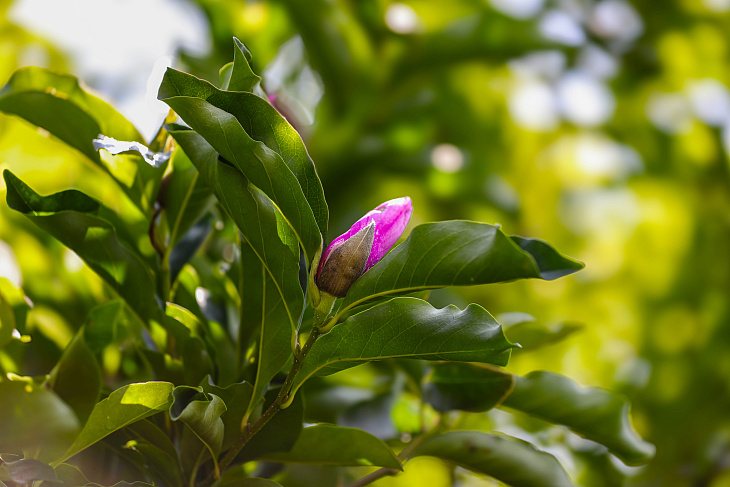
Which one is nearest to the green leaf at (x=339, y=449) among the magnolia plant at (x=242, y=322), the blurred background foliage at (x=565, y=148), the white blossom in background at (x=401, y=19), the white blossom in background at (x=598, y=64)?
the magnolia plant at (x=242, y=322)

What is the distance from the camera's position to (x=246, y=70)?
0.38 meters

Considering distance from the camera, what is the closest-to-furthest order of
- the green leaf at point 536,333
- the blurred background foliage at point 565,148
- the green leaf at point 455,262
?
the green leaf at point 455,262, the green leaf at point 536,333, the blurred background foliage at point 565,148

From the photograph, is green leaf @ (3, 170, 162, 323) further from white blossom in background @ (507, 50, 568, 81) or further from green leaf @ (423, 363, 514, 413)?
white blossom in background @ (507, 50, 568, 81)

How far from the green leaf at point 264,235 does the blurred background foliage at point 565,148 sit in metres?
0.93

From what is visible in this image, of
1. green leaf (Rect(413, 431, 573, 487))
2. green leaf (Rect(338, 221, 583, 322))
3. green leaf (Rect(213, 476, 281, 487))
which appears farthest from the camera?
green leaf (Rect(413, 431, 573, 487))

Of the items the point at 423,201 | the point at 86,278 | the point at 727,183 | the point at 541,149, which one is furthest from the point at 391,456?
the point at 727,183

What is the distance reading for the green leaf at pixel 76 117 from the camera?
502mm

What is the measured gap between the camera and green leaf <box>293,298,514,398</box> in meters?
0.37

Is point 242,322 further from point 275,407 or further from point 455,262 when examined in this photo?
point 455,262

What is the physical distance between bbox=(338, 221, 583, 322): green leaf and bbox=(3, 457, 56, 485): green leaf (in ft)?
0.80

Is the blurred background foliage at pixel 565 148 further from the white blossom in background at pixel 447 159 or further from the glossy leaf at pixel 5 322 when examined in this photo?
the glossy leaf at pixel 5 322

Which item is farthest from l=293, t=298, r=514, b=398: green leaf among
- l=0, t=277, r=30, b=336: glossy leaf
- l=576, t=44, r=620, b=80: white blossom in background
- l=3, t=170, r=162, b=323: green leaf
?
l=576, t=44, r=620, b=80: white blossom in background

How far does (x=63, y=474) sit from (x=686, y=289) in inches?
78.7

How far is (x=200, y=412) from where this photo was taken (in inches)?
14.4
